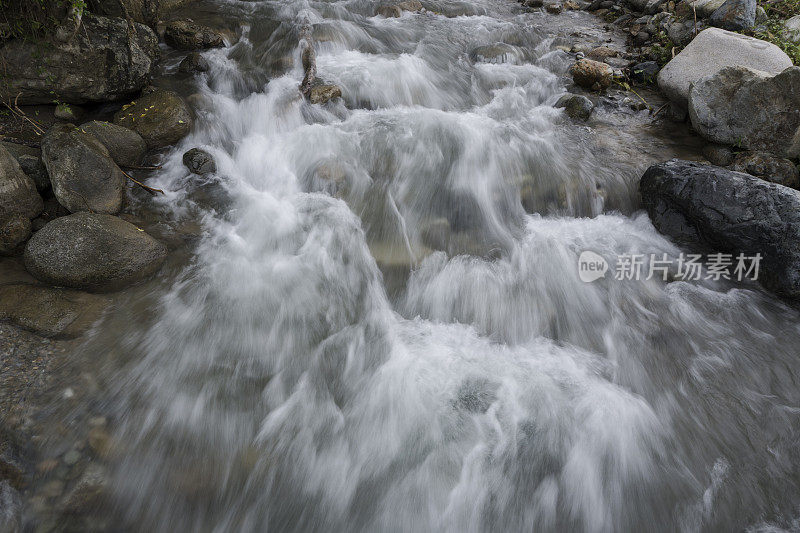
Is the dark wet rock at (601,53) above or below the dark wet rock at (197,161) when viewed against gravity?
above

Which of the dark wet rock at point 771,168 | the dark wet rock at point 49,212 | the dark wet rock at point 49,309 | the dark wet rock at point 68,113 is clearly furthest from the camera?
the dark wet rock at point 771,168

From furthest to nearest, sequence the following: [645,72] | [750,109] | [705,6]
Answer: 1. [705,6]
2. [645,72]
3. [750,109]

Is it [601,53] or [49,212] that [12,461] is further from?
[601,53]

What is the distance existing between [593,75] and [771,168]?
11.1 feet

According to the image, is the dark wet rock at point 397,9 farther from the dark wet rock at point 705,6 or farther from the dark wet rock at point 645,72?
the dark wet rock at point 705,6

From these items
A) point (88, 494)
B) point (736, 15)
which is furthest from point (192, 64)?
point (736, 15)

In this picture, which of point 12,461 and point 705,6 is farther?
point 705,6

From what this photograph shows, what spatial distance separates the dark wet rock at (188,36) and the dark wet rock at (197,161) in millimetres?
3170

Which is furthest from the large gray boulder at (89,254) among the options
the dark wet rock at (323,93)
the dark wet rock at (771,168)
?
the dark wet rock at (771,168)

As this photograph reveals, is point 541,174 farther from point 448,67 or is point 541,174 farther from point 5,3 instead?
point 5,3

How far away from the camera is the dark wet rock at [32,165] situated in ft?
14.0

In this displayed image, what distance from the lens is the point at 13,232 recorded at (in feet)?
12.7

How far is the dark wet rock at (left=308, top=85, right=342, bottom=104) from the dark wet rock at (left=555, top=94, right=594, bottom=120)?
12.5ft

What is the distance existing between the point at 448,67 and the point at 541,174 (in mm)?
3669
